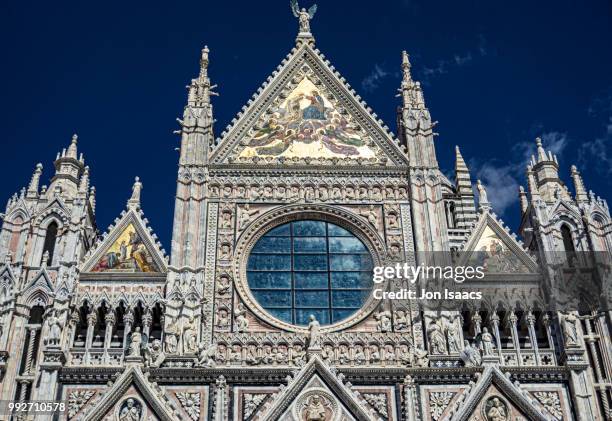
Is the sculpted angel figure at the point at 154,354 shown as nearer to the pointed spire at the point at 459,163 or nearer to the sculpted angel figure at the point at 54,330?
the sculpted angel figure at the point at 54,330

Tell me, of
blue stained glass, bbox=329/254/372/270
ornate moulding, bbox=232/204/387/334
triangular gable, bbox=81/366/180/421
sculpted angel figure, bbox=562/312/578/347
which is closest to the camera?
triangular gable, bbox=81/366/180/421

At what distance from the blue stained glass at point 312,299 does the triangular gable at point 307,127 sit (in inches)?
142

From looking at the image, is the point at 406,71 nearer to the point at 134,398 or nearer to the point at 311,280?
the point at 311,280

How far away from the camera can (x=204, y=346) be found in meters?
18.6

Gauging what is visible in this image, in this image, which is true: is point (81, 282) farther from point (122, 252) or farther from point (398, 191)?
point (398, 191)

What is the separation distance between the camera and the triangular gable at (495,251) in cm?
2047

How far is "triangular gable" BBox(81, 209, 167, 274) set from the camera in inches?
791

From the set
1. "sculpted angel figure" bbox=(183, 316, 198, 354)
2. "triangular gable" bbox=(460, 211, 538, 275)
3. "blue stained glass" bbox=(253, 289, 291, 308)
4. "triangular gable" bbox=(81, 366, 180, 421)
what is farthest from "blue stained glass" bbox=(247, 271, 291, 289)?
"triangular gable" bbox=(460, 211, 538, 275)

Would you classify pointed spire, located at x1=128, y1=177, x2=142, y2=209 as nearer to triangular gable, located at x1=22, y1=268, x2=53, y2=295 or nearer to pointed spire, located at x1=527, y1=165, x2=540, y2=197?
triangular gable, located at x1=22, y1=268, x2=53, y2=295

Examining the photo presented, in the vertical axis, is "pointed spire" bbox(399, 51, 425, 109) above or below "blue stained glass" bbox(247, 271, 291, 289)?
above

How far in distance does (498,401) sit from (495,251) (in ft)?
13.9

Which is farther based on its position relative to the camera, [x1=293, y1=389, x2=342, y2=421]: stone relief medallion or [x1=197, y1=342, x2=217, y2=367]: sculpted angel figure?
[x1=197, y1=342, x2=217, y2=367]: sculpted angel figure

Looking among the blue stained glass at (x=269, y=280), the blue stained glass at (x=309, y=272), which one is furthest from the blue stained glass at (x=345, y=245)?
the blue stained glass at (x=269, y=280)

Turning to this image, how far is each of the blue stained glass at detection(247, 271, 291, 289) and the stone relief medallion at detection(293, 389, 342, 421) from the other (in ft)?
11.2
